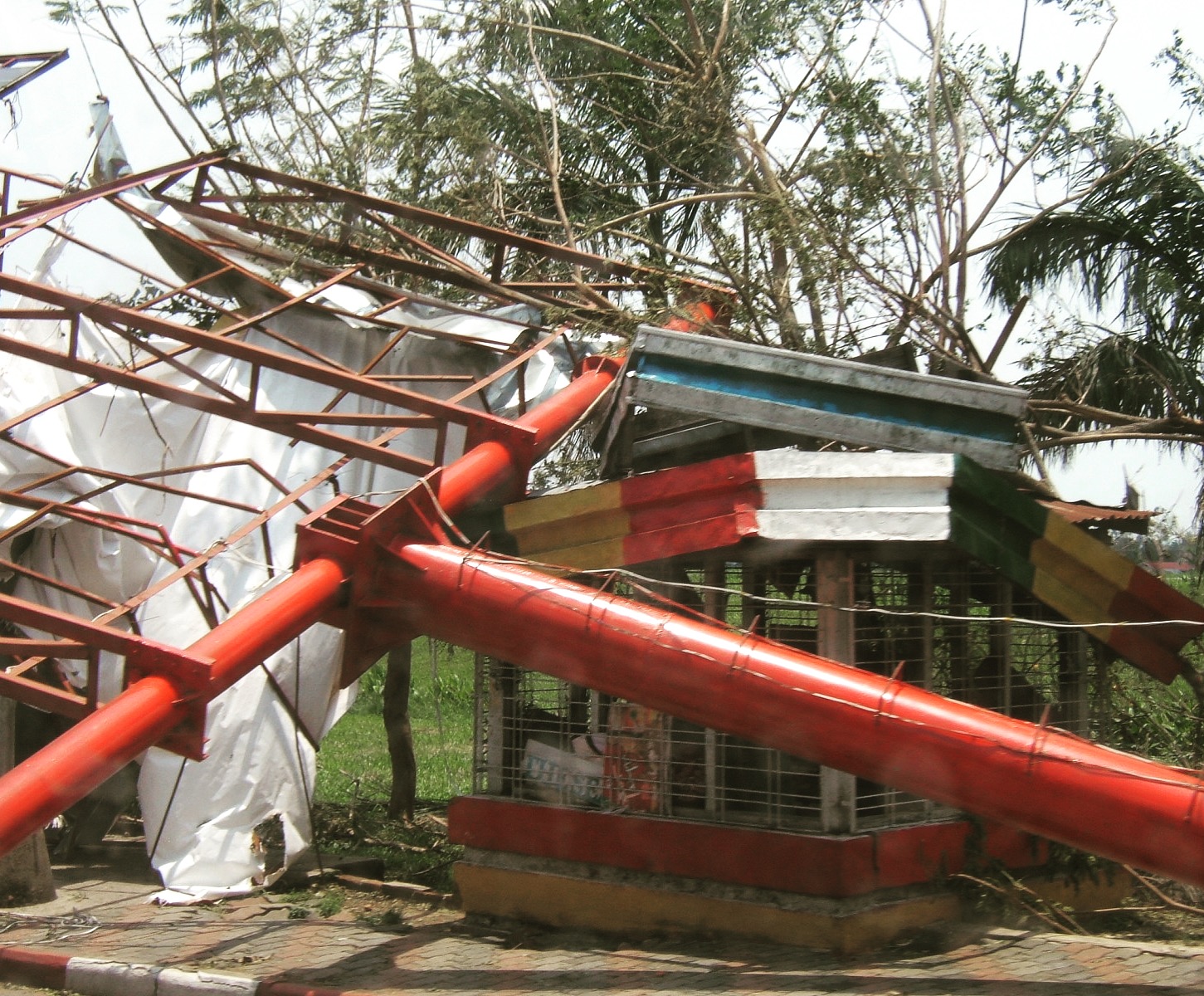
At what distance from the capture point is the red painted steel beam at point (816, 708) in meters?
5.23

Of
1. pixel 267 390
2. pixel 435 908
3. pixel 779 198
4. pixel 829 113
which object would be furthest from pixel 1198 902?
pixel 267 390

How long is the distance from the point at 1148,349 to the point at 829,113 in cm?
344

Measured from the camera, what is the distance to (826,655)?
22.1ft

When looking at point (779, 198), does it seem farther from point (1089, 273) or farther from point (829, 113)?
point (1089, 273)

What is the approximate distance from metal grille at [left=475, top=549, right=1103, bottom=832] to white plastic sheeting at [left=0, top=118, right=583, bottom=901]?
2.03 metres

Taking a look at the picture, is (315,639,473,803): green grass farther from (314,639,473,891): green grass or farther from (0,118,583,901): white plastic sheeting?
→ (0,118,583,901): white plastic sheeting

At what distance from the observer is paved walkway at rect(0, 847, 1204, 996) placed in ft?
19.9

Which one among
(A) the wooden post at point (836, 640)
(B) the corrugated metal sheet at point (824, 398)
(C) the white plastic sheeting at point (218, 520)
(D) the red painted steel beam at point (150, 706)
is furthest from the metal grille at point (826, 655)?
(C) the white plastic sheeting at point (218, 520)

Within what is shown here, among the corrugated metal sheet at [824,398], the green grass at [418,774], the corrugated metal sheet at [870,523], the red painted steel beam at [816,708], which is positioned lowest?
the green grass at [418,774]

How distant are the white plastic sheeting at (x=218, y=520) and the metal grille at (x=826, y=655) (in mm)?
2032

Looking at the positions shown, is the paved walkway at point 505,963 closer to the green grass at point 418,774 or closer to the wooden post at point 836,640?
the wooden post at point 836,640

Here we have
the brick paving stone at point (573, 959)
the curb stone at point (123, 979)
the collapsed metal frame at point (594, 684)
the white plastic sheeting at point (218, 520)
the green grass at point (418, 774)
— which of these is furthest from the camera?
the green grass at point (418, 774)

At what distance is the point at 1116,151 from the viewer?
10523mm

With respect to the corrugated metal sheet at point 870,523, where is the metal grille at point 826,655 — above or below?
below
